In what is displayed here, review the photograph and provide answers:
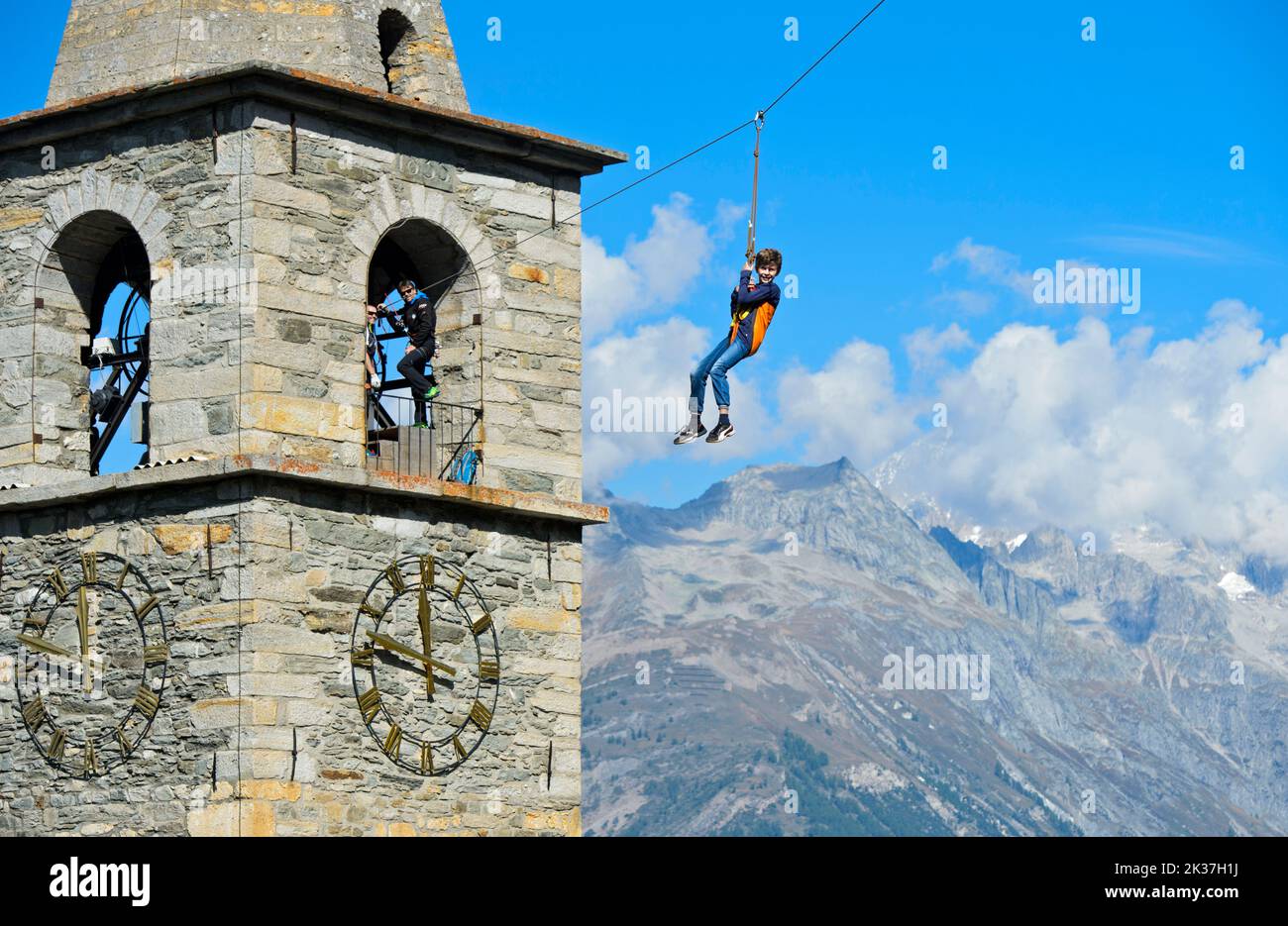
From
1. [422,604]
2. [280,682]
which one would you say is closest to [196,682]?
[280,682]

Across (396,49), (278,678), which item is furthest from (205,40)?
(278,678)

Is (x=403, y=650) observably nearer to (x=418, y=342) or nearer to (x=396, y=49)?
(x=418, y=342)

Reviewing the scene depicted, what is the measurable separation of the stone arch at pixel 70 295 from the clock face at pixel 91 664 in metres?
1.64

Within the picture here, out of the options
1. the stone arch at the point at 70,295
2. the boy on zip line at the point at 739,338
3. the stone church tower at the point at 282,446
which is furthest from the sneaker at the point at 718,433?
the stone arch at the point at 70,295

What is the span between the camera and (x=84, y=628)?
23734 millimetres

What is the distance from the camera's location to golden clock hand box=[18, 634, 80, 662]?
2384 cm

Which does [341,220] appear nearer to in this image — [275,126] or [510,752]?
[275,126]

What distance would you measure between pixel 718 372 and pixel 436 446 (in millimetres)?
4240

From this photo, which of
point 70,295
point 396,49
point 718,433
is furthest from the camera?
point 396,49

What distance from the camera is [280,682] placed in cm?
2259
